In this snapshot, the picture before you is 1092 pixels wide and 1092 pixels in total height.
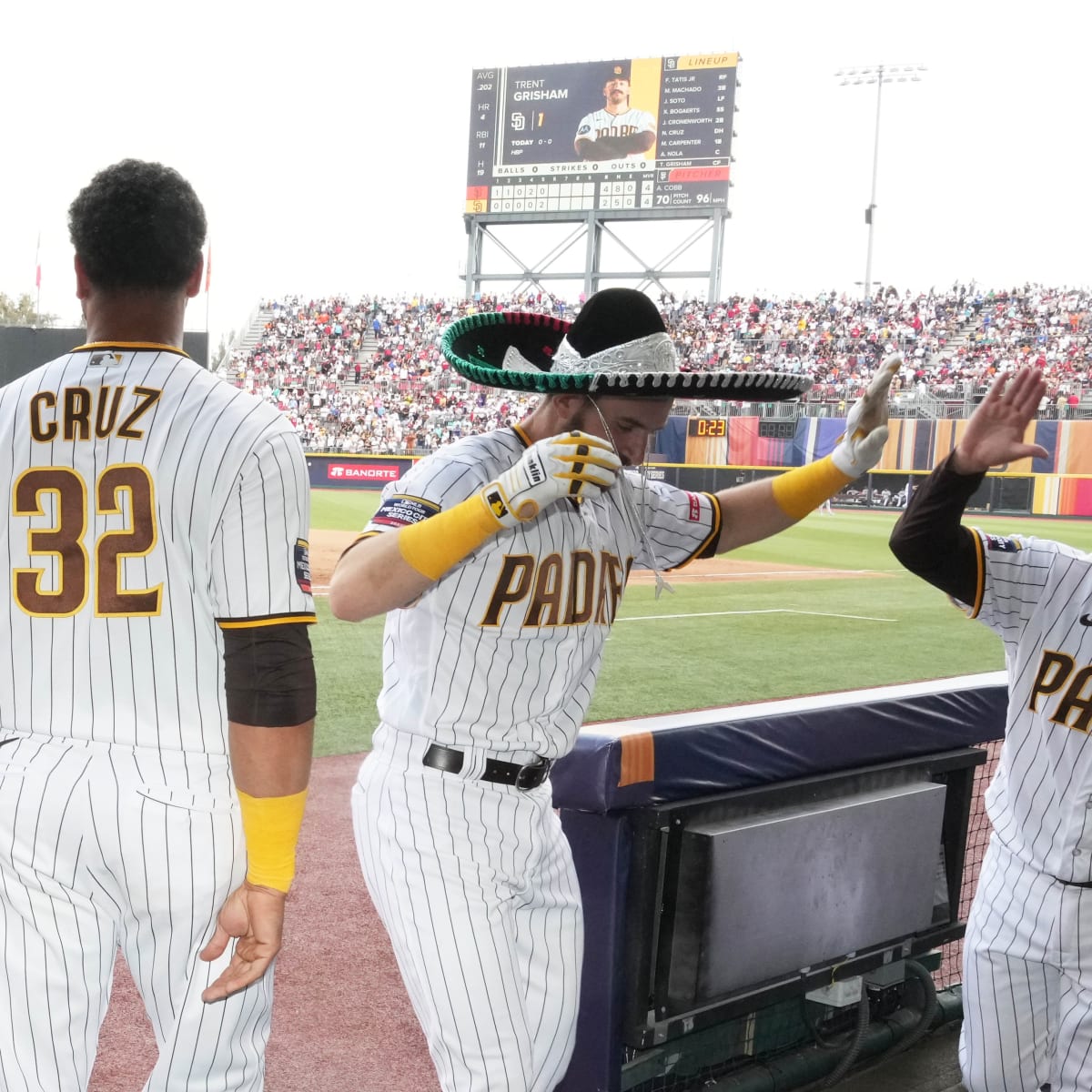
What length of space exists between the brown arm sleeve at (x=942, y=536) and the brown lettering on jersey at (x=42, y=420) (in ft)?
5.21

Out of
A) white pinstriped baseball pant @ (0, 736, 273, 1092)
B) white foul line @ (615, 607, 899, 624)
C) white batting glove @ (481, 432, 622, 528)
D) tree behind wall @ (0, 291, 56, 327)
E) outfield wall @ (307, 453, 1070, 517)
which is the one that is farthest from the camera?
tree behind wall @ (0, 291, 56, 327)

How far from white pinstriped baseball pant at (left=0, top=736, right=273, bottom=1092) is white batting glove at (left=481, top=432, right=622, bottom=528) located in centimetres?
54

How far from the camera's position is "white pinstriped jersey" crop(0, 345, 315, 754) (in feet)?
5.07

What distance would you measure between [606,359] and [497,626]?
1.68ft

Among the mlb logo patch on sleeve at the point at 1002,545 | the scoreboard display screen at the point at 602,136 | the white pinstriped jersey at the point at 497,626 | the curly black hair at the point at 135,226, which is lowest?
the white pinstriped jersey at the point at 497,626

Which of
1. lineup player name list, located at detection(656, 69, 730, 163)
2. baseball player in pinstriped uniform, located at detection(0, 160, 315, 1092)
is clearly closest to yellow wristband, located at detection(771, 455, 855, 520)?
baseball player in pinstriped uniform, located at detection(0, 160, 315, 1092)

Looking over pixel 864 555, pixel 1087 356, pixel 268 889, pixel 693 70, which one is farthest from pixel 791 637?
pixel 693 70

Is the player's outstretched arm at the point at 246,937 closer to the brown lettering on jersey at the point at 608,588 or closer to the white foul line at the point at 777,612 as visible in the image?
the brown lettering on jersey at the point at 608,588

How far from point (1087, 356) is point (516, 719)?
91.3 ft

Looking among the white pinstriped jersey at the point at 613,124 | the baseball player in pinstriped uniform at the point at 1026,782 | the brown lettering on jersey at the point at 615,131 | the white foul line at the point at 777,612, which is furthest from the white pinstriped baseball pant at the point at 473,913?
the brown lettering on jersey at the point at 615,131

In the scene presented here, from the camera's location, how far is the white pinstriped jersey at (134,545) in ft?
5.07

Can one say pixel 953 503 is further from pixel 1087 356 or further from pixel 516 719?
pixel 1087 356

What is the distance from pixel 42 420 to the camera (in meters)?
1.58

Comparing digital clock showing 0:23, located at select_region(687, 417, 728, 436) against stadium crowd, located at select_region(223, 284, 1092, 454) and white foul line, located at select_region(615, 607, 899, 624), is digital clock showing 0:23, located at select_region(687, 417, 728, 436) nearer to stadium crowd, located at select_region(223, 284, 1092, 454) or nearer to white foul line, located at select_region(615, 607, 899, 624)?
stadium crowd, located at select_region(223, 284, 1092, 454)
